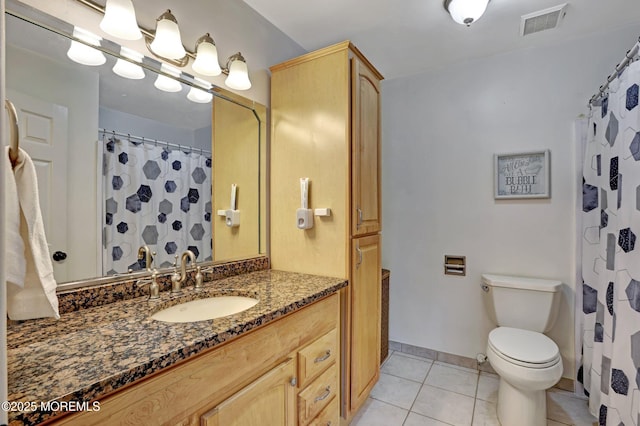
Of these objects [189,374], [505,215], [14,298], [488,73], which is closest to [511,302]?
[505,215]

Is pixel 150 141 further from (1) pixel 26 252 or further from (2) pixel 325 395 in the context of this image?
(2) pixel 325 395

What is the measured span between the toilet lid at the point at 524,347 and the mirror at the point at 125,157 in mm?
1515

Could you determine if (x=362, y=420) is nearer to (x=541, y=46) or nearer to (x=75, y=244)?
(x=75, y=244)

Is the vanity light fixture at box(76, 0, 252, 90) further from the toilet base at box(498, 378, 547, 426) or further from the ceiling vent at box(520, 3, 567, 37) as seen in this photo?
the toilet base at box(498, 378, 547, 426)

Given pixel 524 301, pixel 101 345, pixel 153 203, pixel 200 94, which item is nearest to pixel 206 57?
pixel 200 94

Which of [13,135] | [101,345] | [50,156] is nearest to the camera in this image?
[13,135]

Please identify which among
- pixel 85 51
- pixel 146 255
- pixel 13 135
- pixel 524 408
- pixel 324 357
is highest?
pixel 85 51

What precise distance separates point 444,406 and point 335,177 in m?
1.62

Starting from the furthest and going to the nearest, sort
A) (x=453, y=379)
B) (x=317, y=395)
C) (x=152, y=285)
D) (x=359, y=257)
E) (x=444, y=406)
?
(x=453, y=379) → (x=444, y=406) → (x=359, y=257) → (x=317, y=395) → (x=152, y=285)

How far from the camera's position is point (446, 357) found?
7.76 feet

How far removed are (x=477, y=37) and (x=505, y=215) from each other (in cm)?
126

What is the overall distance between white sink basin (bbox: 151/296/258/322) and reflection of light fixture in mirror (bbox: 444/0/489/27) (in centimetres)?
178

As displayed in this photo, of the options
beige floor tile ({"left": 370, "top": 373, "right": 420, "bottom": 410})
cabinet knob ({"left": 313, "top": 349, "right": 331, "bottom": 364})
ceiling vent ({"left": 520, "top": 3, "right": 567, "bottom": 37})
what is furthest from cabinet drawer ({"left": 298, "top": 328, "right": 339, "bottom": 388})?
ceiling vent ({"left": 520, "top": 3, "right": 567, "bottom": 37})

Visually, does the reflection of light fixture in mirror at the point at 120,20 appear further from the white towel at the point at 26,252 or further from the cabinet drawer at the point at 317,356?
the cabinet drawer at the point at 317,356
